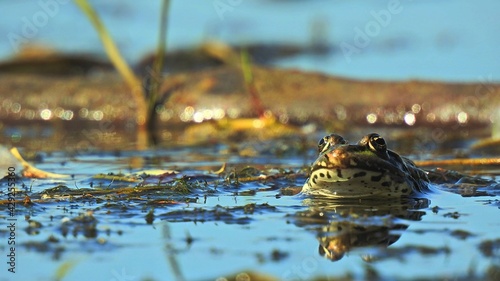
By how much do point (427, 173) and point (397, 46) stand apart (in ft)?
31.5

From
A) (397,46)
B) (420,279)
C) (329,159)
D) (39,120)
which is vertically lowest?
(420,279)

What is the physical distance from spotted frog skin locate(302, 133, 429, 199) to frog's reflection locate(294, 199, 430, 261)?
0.39ft

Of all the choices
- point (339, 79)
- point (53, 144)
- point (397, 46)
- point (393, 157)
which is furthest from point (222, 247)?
point (397, 46)

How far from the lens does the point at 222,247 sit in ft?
12.6

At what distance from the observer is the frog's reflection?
3.85m

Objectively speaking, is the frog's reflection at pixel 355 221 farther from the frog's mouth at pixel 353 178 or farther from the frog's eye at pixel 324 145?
the frog's eye at pixel 324 145

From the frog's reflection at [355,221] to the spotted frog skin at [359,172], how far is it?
0.12m

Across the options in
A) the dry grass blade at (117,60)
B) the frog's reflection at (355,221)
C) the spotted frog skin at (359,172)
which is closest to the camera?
the frog's reflection at (355,221)

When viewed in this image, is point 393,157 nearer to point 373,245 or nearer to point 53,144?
point 373,245

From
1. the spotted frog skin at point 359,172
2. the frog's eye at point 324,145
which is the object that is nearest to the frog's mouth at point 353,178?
the spotted frog skin at point 359,172

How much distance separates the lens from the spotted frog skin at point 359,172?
5.02m

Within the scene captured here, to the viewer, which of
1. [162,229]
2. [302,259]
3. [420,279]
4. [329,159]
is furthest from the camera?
[329,159]

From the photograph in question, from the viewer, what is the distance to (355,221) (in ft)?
14.3

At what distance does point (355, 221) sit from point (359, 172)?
0.74m
